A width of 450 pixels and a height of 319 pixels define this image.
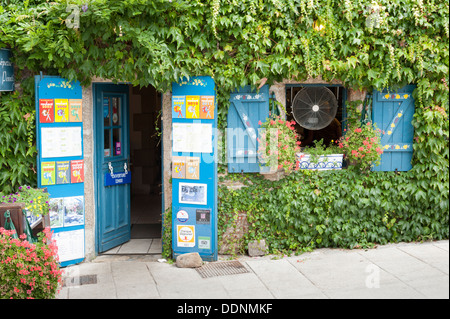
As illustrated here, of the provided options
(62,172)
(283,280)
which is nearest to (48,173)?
(62,172)

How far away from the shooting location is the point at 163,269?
6793mm

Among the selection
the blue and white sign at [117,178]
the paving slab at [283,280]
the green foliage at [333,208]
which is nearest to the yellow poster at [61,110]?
the blue and white sign at [117,178]

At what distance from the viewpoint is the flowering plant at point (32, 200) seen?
606cm

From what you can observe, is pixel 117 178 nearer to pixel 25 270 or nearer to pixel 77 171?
pixel 77 171

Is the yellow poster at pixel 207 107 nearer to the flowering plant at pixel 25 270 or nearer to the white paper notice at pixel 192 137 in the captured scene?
the white paper notice at pixel 192 137

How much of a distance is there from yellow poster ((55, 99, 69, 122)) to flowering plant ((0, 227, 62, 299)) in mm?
1969

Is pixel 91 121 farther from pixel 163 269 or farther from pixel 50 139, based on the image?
pixel 163 269

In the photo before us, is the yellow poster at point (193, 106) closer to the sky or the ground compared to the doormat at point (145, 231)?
closer to the sky

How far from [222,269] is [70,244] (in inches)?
87.1

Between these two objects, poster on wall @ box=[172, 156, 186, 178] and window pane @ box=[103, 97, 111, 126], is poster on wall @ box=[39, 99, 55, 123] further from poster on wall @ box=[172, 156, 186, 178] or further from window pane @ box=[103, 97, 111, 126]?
poster on wall @ box=[172, 156, 186, 178]

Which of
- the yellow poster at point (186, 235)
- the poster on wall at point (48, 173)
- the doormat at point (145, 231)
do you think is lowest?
the doormat at point (145, 231)

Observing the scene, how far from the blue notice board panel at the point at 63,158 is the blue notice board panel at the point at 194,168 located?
1352 millimetres

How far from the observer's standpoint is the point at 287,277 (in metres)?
6.37
